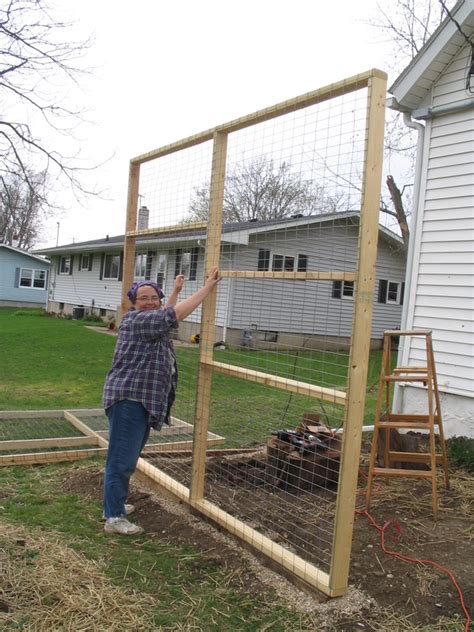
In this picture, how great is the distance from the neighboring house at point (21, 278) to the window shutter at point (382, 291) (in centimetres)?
2220

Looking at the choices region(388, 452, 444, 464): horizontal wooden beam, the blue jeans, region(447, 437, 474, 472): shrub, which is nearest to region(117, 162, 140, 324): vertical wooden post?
the blue jeans

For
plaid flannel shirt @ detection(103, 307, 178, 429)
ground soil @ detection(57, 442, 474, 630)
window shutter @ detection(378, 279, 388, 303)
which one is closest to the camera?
ground soil @ detection(57, 442, 474, 630)

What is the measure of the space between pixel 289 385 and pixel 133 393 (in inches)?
45.6

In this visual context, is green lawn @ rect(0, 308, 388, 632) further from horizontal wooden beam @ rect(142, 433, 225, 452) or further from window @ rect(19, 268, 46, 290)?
window @ rect(19, 268, 46, 290)

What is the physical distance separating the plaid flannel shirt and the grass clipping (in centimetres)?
100

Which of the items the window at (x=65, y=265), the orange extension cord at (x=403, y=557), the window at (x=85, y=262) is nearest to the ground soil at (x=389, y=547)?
the orange extension cord at (x=403, y=557)

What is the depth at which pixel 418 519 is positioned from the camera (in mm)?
3799

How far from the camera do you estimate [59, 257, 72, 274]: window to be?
94.8 feet

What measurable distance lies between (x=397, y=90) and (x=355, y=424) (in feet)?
16.7

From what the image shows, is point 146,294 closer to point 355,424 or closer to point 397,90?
point 355,424

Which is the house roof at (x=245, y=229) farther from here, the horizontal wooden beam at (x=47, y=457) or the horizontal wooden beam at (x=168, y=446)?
the horizontal wooden beam at (x=47, y=457)

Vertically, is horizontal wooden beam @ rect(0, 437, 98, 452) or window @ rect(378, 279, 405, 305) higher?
window @ rect(378, 279, 405, 305)

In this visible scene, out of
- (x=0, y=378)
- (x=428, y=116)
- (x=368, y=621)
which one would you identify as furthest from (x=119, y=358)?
(x=0, y=378)

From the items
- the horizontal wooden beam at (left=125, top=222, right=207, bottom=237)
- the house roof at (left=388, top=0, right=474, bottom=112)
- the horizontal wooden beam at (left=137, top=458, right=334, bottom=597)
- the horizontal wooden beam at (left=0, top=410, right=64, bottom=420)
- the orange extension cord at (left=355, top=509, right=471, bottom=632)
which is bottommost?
the horizontal wooden beam at (left=0, top=410, right=64, bottom=420)
